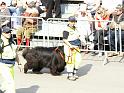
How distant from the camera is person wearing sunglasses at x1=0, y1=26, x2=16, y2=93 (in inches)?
393

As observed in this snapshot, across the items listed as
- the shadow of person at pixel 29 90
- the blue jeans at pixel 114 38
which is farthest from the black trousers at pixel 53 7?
the shadow of person at pixel 29 90

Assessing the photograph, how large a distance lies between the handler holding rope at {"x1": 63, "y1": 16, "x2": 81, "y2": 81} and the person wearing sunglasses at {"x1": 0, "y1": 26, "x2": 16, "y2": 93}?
2183 mm

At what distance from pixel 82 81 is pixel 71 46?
3.20ft

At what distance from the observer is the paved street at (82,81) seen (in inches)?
454

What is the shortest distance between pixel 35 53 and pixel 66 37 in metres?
1.10

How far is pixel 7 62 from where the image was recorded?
33.5 feet

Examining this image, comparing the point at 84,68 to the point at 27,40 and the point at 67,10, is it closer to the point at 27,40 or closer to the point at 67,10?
the point at 27,40

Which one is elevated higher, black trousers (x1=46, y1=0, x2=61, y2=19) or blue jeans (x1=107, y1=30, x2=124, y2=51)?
black trousers (x1=46, y1=0, x2=61, y2=19)

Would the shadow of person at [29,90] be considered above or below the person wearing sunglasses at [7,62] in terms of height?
below

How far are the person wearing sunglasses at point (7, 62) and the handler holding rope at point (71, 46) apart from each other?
2183 millimetres

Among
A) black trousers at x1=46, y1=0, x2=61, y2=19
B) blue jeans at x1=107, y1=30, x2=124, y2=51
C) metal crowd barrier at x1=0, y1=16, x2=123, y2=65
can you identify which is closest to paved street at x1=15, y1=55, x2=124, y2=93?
blue jeans at x1=107, y1=30, x2=124, y2=51

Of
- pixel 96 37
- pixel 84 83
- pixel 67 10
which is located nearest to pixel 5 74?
pixel 84 83

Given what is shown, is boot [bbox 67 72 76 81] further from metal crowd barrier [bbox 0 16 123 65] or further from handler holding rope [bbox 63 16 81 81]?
metal crowd barrier [bbox 0 16 123 65]

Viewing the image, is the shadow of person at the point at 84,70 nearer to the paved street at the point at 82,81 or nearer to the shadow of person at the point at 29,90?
the paved street at the point at 82,81
